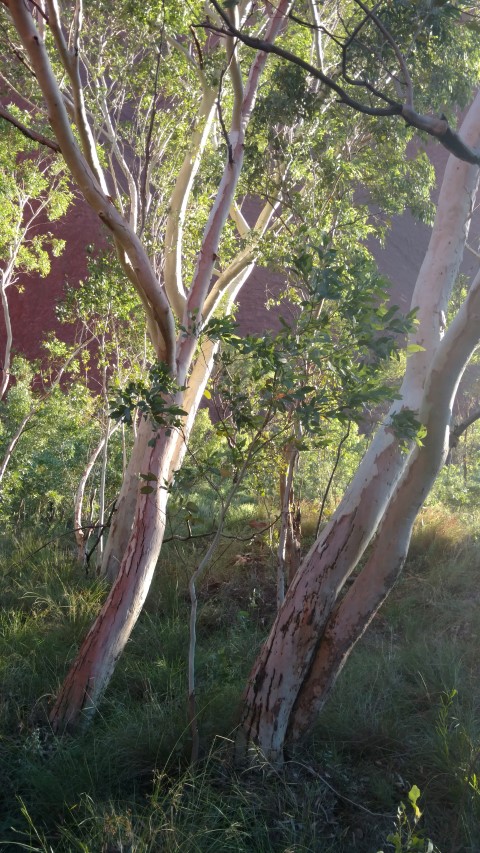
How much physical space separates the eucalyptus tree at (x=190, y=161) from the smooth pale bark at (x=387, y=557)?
145mm

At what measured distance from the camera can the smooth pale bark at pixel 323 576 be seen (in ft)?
11.8

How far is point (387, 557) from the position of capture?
3670mm

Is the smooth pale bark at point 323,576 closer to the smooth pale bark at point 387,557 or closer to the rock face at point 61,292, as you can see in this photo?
the smooth pale bark at point 387,557

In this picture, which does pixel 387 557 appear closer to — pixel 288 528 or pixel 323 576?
pixel 323 576

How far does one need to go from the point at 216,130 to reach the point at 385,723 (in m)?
6.73

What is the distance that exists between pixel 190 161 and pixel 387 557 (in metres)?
4.59

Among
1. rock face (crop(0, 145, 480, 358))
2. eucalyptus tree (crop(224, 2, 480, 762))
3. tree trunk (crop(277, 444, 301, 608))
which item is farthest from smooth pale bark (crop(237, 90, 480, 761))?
rock face (crop(0, 145, 480, 358))

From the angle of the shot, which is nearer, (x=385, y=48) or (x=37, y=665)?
(x=37, y=665)

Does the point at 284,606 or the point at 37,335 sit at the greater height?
the point at 37,335

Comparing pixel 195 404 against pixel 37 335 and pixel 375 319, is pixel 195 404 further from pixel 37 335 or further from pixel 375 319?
pixel 37 335

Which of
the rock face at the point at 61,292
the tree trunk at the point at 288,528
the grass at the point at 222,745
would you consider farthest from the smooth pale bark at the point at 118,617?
the rock face at the point at 61,292

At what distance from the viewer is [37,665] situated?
4.88 meters

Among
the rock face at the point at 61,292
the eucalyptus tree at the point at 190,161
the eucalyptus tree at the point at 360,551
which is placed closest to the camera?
the eucalyptus tree at the point at 360,551

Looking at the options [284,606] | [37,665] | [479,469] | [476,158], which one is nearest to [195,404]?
[37,665]
